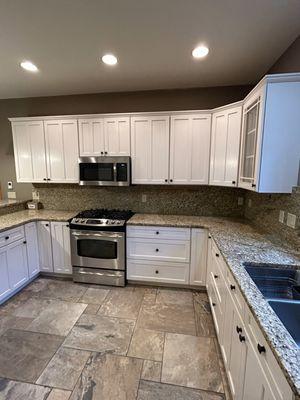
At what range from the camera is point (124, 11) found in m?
1.62

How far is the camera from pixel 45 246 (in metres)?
3.08

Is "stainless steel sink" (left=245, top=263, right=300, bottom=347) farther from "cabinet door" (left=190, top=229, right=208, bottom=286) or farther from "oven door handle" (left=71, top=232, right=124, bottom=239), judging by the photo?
"oven door handle" (left=71, top=232, right=124, bottom=239)

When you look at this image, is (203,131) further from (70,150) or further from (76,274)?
(76,274)

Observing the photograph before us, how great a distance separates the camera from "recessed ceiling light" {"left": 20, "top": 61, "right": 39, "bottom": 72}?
2.36 m

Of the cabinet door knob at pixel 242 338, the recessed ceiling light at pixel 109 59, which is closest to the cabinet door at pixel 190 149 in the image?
the recessed ceiling light at pixel 109 59

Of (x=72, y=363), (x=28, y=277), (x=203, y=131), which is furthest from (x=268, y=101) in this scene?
(x=28, y=277)

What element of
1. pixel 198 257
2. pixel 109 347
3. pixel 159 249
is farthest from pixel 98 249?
pixel 198 257

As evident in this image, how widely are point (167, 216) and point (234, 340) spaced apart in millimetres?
1915

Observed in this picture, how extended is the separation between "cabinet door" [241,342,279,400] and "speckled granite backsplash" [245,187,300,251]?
3.60 feet

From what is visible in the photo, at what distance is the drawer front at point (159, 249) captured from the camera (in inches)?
109

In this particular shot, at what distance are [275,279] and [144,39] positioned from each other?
2.36 m

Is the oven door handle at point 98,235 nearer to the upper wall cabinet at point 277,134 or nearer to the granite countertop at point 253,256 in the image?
the granite countertop at point 253,256

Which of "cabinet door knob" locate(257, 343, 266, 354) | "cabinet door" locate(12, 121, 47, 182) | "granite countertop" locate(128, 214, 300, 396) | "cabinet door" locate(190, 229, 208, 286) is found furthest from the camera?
"cabinet door" locate(12, 121, 47, 182)

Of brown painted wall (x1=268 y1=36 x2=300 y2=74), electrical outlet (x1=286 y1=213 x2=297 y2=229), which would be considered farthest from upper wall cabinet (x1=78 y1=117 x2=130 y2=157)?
electrical outlet (x1=286 y1=213 x2=297 y2=229)
